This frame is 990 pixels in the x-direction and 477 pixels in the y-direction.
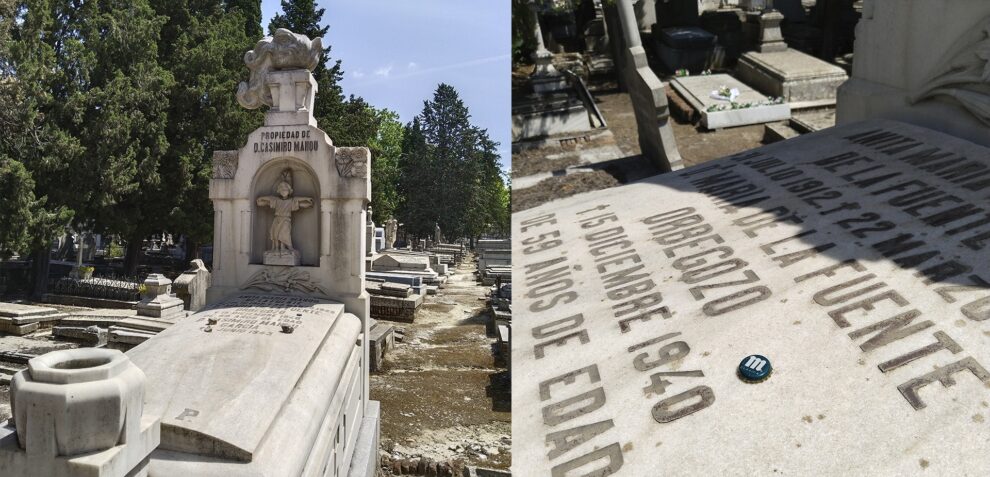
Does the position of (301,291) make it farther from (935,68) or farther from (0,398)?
(935,68)

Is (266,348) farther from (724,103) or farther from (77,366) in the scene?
(724,103)

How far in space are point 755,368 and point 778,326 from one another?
495 mm

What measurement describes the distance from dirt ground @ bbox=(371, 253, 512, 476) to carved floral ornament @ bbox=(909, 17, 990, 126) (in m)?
5.47

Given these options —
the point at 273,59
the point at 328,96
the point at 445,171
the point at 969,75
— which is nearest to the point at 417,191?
the point at 445,171

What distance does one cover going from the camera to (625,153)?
1228cm

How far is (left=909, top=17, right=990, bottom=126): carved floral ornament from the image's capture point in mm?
5959

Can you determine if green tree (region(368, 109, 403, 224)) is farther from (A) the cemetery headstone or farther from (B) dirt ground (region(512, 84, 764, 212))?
(A) the cemetery headstone

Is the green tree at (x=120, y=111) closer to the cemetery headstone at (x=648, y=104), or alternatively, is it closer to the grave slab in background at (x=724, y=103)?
the cemetery headstone at (x=648, y=104)

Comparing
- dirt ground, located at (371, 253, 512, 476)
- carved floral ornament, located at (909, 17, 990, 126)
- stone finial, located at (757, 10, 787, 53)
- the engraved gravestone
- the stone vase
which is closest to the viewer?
the stone vase

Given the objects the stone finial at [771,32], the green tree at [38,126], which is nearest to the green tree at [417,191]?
the green tree at [38,126]

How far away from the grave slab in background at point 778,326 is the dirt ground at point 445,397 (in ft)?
8.47

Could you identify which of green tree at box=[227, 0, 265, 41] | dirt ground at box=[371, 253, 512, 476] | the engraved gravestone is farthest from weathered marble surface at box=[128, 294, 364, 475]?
green tree at box=[227, 0, 265, 41]

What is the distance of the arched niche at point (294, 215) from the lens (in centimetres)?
788

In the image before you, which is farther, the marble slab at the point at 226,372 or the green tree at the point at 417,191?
the green tree at the point at 417,191
